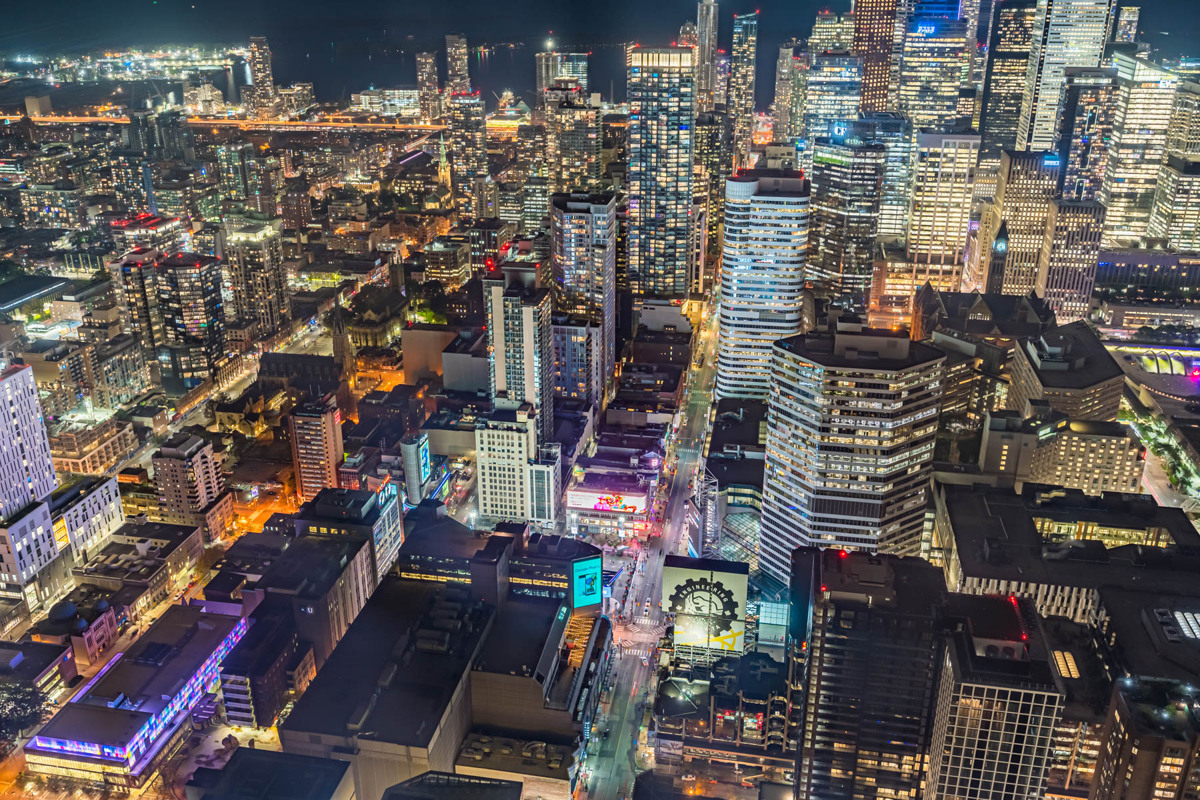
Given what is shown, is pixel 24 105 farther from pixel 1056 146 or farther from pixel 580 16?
pixel 1056 146

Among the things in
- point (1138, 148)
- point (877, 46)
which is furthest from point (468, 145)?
point (1138, 148)

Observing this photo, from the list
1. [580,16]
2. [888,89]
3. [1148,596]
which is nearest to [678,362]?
[1148,596]

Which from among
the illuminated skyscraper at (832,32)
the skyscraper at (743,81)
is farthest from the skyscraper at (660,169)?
the illuminated skyscraper at (832,32)

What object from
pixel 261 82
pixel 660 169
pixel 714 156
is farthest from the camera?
pixel 261 82

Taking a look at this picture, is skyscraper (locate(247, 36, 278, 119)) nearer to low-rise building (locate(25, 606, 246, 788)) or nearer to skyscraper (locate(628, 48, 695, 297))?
skyscraper (locate(628, 48, 695, 297))

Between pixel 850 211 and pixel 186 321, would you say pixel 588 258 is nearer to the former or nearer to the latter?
pixel 850 211

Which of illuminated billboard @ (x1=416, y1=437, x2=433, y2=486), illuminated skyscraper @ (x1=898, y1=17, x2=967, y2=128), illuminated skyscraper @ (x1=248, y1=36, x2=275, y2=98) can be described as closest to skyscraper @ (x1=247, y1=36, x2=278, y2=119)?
illuminated skyscraper @ (x1=248, y1=36, x2=275, y2=98)

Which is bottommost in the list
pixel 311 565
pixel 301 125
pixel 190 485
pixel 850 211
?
pixel 311 565
